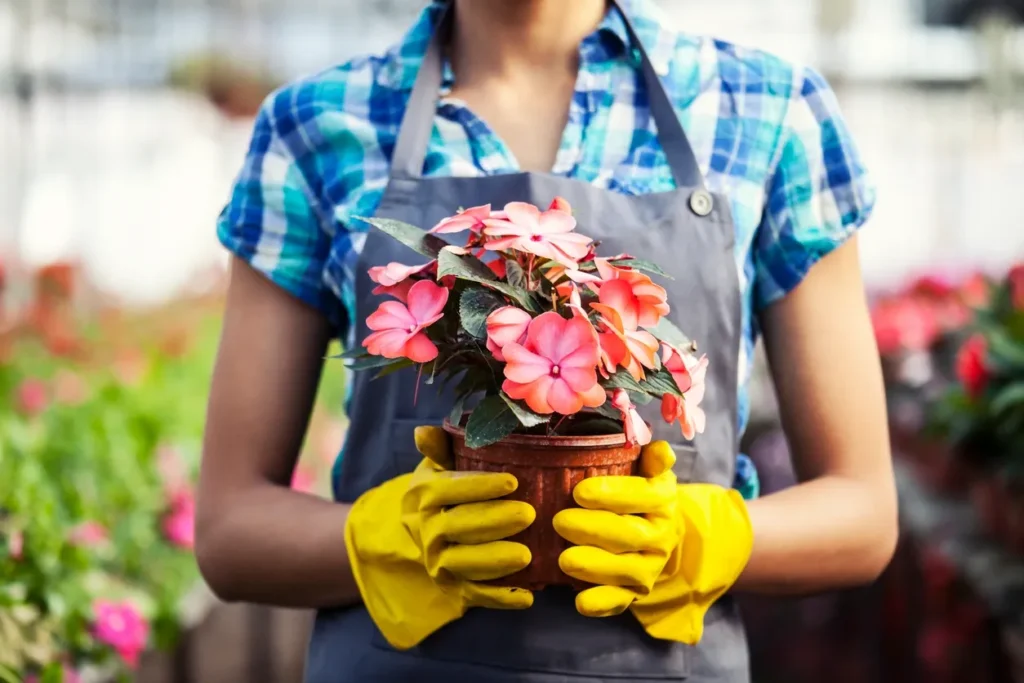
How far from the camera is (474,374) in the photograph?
1.12m

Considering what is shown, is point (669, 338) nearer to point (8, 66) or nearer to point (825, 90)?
point (825, 90)

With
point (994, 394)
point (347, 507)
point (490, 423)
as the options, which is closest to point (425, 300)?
point (490, 423)

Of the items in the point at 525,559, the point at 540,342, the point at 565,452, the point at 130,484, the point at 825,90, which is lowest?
the point at 130,484

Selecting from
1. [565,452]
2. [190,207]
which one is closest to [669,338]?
[565,452]

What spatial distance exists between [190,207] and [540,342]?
26.7ft

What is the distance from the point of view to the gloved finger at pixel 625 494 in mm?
1110

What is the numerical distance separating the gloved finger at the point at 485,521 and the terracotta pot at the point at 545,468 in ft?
0.07

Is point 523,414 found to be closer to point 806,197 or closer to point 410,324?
point 410,324

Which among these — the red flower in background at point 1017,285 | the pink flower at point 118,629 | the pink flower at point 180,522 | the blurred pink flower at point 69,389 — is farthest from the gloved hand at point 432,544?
the blurred pink flower at point 69,389

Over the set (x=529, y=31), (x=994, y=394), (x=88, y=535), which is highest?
(x=529, y=31)

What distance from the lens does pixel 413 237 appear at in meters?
1.10

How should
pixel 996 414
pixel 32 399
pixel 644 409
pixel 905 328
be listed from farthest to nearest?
Answer: pixel 905 328 → pixel 32 399 → pixel 996 414 → pixel 644 409

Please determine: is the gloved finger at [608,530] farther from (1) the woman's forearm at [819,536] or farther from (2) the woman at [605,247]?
(1) the woman's forearm at [819,536]

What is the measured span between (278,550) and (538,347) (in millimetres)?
515
